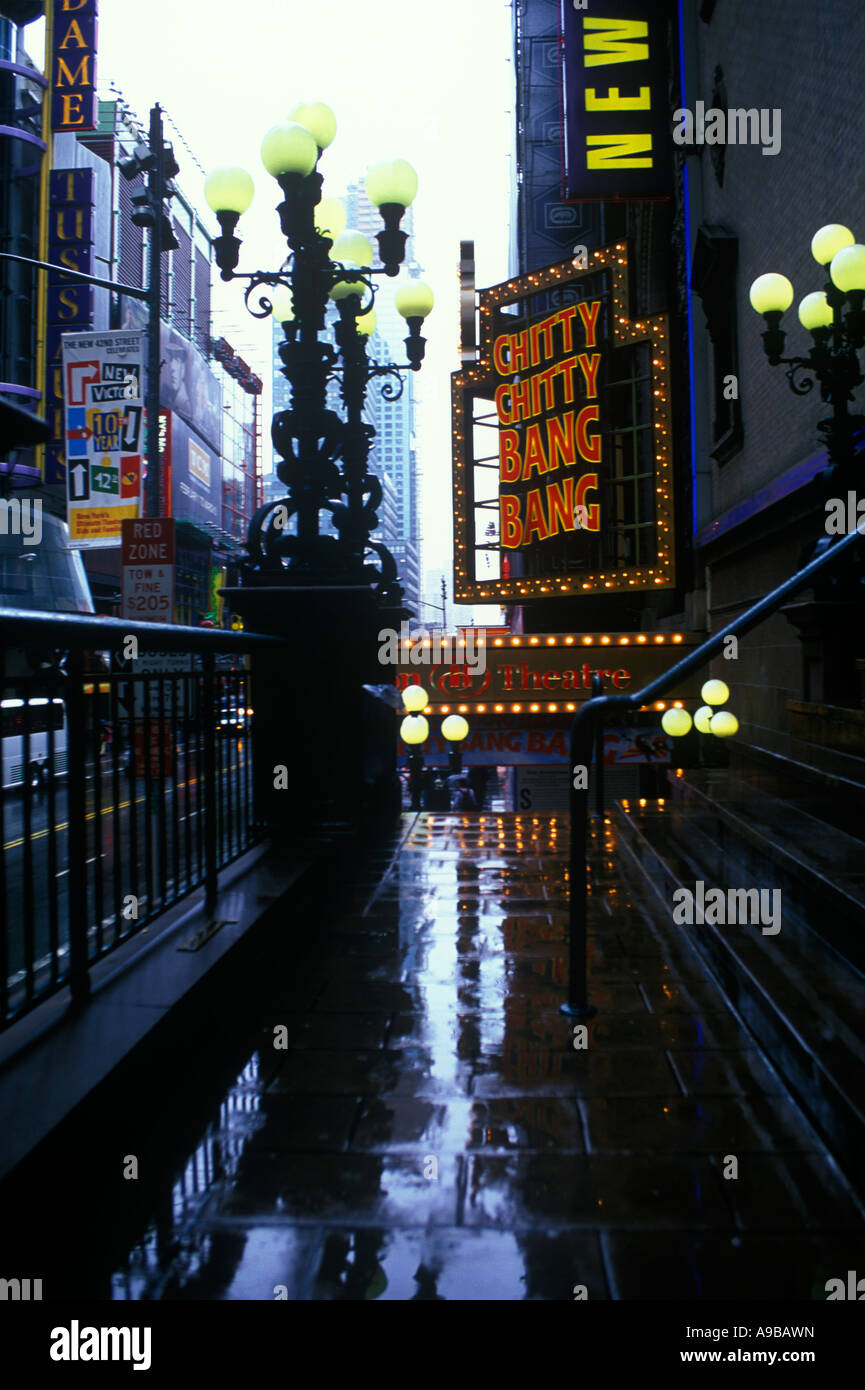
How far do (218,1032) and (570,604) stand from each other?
23903 millimetres

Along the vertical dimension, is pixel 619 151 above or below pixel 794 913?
above

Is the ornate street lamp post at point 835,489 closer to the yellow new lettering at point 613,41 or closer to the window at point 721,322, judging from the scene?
the window at point 721,322

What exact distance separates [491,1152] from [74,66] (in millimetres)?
35802

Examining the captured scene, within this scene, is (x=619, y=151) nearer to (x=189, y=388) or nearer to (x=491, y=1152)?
(x=491, y=1152)

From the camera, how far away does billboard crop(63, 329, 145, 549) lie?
648 inches

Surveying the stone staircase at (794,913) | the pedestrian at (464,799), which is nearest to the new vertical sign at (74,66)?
the pedestrian at (464,799)

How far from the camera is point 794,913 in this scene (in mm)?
4613

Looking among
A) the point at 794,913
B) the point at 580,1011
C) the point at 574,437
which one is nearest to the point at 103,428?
the point at 574,437

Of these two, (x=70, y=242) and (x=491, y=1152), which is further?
(x=70, y=242)

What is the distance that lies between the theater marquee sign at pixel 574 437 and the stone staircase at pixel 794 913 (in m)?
10.8

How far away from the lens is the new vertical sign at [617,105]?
16297 millimetres

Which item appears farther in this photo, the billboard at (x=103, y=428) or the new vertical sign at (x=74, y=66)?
the new vertical sign at (x=74, y=66)

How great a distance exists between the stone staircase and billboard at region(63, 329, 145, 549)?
40.0 ft
